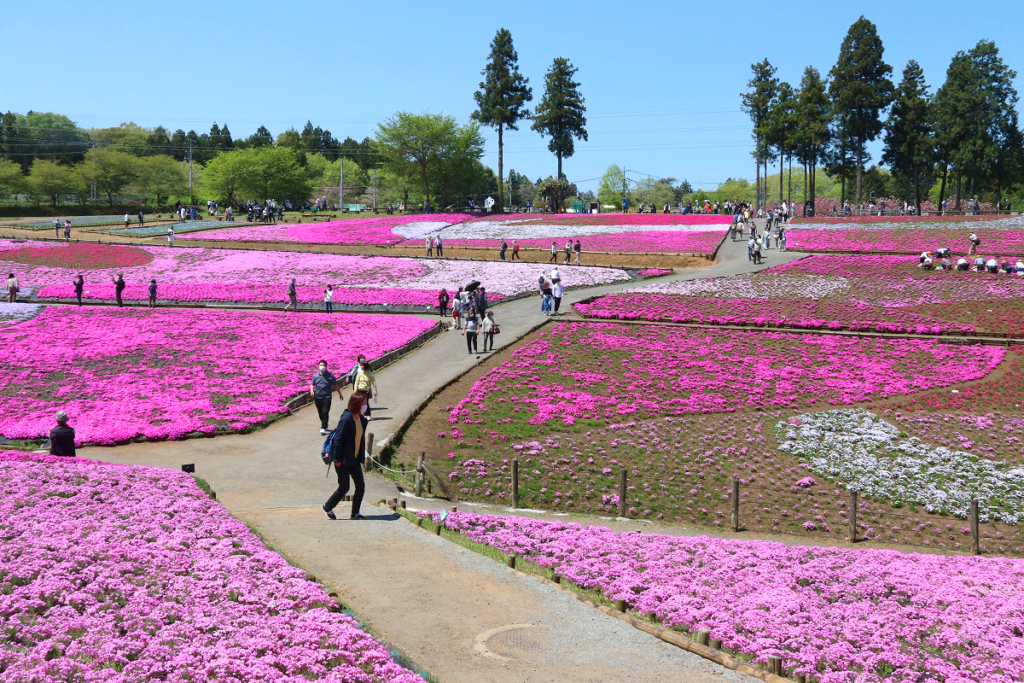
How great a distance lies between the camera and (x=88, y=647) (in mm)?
10289

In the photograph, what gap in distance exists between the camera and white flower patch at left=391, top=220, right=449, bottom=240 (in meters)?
86.8

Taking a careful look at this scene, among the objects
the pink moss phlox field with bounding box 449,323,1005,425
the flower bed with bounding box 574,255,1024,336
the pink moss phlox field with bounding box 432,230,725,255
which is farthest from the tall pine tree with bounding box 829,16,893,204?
the pink moss phlox field with bounding box 449,323,1005,425

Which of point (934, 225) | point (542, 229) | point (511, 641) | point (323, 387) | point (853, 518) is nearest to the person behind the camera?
point (511, 641)

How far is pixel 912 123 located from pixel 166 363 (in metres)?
83.4

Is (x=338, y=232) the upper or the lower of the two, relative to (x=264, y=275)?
upper

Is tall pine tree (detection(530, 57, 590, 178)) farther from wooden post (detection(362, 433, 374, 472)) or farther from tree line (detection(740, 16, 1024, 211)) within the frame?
wooden post (detection(362, 433, 374, 472))

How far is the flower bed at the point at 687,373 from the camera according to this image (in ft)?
106

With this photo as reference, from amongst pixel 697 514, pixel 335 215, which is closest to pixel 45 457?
pixel 697 514

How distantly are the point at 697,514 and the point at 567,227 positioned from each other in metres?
66.9

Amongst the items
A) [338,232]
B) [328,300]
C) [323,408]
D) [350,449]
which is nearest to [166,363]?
[328,300]

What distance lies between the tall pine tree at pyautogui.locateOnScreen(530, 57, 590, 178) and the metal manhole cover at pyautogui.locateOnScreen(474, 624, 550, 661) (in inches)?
4247

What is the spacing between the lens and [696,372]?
36906 millimetres

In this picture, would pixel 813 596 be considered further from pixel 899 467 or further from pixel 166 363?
pixel 166 363

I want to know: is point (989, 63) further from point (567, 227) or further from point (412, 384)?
point (412, 384)
